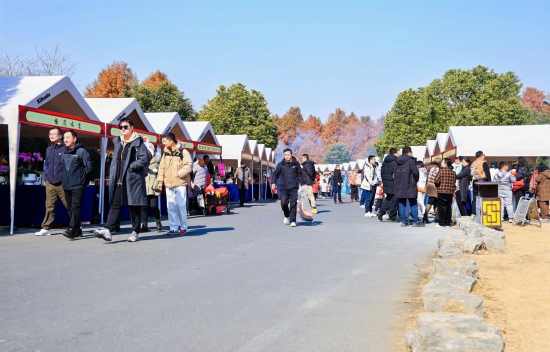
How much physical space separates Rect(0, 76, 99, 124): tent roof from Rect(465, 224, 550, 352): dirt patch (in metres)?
8.71

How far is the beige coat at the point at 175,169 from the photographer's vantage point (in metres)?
10.3

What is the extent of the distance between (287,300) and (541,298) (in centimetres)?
245

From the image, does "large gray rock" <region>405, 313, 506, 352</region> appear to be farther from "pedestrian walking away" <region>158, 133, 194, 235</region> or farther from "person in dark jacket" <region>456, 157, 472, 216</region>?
"person in dark jacket" <region>456, 157, 472, 216</region>

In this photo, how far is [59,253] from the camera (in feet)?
26.0

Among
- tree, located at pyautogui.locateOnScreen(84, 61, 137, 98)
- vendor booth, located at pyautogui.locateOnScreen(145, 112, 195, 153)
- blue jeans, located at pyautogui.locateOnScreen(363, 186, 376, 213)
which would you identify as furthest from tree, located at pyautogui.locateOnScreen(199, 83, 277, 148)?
blue jeans, located at pyautogui.locateOnScreen(363, 186, 376, 213)

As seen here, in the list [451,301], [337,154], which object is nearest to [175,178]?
[451,301]

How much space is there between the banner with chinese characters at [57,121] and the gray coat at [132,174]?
8.11ft

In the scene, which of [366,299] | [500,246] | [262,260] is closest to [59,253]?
[262,260]

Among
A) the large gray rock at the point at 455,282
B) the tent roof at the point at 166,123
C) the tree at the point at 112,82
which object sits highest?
the tree at the point at 112,82

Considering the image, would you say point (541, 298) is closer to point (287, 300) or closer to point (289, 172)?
point (287, 300)

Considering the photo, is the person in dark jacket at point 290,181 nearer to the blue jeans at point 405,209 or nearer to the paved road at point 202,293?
the blue jeans at point 405,209

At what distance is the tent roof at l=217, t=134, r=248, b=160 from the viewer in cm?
3095

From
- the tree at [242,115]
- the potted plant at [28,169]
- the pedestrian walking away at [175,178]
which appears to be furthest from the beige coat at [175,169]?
the tree at [242,115]

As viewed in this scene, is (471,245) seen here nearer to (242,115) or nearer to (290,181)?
(290,181)
